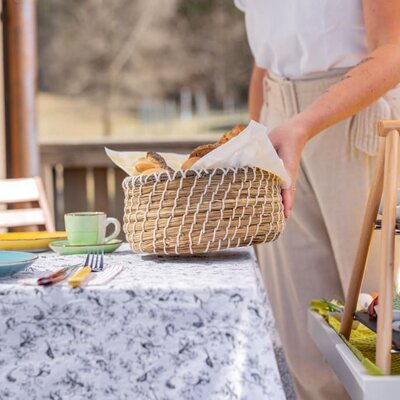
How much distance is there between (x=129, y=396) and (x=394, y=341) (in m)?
0.45

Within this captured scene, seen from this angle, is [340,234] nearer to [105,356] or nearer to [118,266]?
[118,266]

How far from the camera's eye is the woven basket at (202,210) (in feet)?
3.71

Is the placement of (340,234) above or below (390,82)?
below

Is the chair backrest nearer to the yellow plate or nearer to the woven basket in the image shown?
the yellow plate

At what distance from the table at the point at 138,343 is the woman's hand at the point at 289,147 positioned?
37 centimetres

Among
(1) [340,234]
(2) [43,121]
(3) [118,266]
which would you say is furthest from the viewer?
(2) [43,121]

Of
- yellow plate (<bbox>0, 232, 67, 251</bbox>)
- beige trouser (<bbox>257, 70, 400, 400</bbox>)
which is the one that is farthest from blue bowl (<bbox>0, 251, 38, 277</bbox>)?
beige trouser (<bbox>257, 70, 400, 400</bbox>)

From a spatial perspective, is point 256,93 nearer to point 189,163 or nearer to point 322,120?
point 322,120

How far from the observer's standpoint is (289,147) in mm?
1314

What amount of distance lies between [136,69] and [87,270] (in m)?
7.61

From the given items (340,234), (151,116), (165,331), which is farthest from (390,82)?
(151,116)

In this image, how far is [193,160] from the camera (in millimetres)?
1222

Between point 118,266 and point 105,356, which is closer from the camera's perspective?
point 105,356

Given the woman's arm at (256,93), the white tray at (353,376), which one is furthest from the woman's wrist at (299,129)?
the woman's arm at (256,93)
